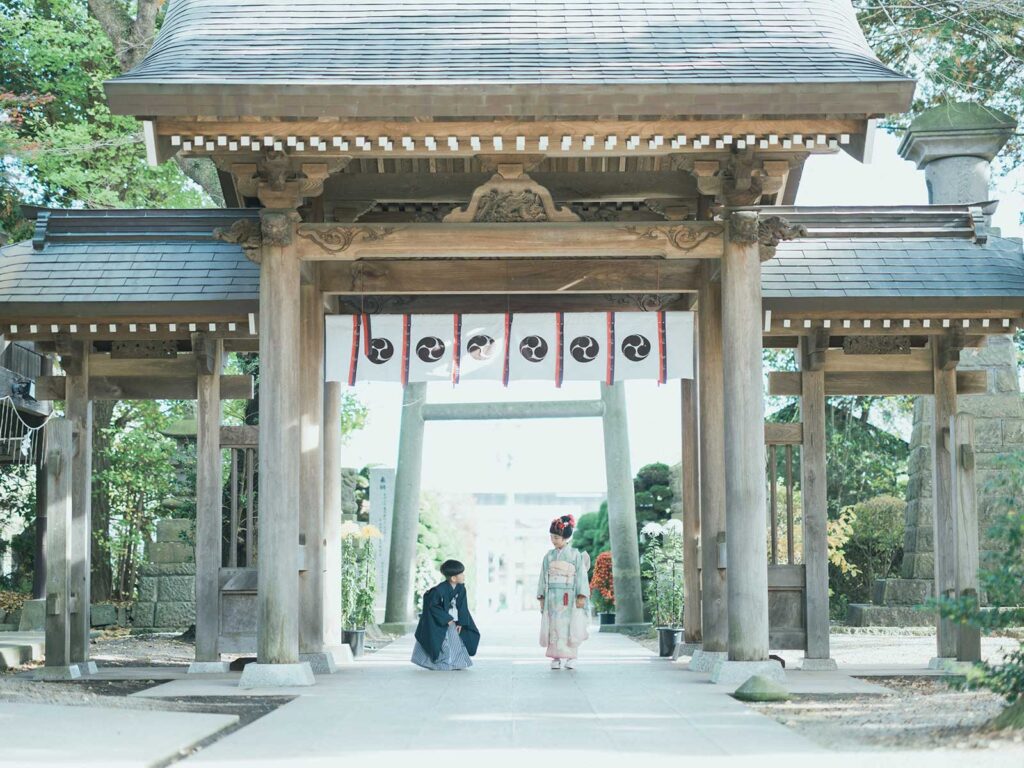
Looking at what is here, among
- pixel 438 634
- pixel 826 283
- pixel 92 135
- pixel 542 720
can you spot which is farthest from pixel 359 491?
pixel 542 720

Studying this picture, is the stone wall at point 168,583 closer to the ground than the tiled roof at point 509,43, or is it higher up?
closer to the ground

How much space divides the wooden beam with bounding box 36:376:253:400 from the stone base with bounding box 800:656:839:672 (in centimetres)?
624

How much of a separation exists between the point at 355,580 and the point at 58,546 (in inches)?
240

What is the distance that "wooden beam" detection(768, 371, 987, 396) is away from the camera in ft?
43.3

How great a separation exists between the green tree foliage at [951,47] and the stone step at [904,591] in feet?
24.4

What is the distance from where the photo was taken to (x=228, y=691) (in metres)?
10.6

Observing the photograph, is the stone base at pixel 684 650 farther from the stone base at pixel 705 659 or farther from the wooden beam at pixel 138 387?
the wooden beam at pixel 138 387

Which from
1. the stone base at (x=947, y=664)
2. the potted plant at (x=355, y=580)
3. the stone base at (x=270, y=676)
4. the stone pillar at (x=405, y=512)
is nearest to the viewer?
the stone base at (x=270, y=676)

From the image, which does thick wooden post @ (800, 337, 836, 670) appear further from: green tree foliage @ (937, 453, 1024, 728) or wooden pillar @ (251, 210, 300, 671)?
wooden pillar @ (251, 210, 300, 671)

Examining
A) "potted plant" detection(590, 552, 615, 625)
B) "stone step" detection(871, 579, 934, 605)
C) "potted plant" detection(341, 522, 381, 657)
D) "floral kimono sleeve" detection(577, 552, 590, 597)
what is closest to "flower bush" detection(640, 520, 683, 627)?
"potted plant" detection(590, 552, 615, 625)

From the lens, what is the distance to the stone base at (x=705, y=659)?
12.2 m

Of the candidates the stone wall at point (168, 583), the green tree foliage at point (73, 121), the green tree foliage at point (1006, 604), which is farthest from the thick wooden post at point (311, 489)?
the green tree foliage at point (73, 121)

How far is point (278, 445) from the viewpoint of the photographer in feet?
36.0

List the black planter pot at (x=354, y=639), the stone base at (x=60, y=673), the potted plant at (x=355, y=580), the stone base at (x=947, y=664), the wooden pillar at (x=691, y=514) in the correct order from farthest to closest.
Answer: the potted plant at (x=355, y=580) < the black planter pot at (x=354, y=639) < the wooden pillar at (x=691, y=514) < the stone base at (x=60, y=673) < the stone base at (x=947, y=664)
